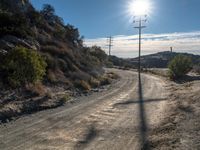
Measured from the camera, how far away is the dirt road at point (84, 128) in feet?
42.0

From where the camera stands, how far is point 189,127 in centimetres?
1477

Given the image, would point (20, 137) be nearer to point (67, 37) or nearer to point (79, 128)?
point (79, 128)

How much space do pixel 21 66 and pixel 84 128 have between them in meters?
11.2

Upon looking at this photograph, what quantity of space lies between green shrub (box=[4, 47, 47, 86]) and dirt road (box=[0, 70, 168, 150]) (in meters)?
4.39

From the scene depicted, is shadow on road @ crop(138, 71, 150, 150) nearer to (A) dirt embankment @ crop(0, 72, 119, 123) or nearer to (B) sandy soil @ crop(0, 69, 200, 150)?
(B) sandy soil @ crop(0, 69, 200, 150)

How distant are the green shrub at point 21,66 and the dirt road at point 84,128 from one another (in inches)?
173

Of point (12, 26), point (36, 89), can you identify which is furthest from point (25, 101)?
point (12, 26)

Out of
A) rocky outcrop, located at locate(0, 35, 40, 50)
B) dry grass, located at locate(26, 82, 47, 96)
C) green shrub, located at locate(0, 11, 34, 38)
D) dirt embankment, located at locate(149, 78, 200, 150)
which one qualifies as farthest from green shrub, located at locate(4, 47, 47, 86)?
dirt embankment, located at locate(149, 78, 200, 150)

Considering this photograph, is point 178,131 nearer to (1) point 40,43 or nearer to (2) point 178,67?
(1) point 40,43

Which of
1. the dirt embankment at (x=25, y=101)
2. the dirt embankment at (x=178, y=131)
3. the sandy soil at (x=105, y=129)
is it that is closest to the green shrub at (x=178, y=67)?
the dirt embankment at (x=25, y=101)

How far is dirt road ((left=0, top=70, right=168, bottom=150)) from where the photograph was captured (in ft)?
42.0

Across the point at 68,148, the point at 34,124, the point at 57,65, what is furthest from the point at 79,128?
the point at 57,65

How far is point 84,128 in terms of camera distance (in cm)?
1582

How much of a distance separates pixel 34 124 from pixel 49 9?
48206 millimetres
